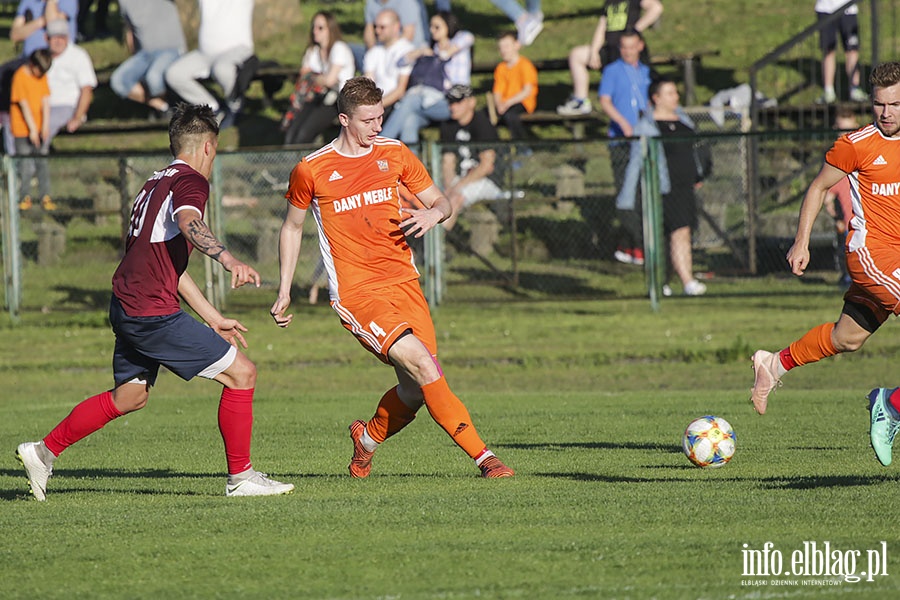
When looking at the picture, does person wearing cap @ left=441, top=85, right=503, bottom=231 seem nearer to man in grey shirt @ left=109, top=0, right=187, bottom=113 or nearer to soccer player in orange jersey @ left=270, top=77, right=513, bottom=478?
man in grey shirt @ left=109, top=0, right=187, bottom=113

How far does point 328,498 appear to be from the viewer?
7.42 m

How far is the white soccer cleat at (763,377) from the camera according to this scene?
8.80m

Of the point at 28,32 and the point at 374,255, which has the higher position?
the point at 28,32

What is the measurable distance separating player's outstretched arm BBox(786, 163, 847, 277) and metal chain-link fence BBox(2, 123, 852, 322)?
8.20m

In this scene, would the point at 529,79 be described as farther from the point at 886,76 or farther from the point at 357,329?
the point at 357,329

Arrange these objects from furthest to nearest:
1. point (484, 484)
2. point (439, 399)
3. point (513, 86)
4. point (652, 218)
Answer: point (513, 86) → point (652, 218) → point (439, 399) → point (484, 484)

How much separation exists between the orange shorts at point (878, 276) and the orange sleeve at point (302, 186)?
3270 mm

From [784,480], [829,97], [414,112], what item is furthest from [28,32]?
[784,480]

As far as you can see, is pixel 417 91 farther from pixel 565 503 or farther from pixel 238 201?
pixel 565 503

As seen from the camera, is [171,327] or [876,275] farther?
[876,275]

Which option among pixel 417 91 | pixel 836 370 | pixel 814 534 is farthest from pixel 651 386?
pixel 814 534

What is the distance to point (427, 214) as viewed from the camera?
7961 millimetres

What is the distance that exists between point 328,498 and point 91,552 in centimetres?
163

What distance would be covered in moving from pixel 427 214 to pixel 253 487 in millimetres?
1834
